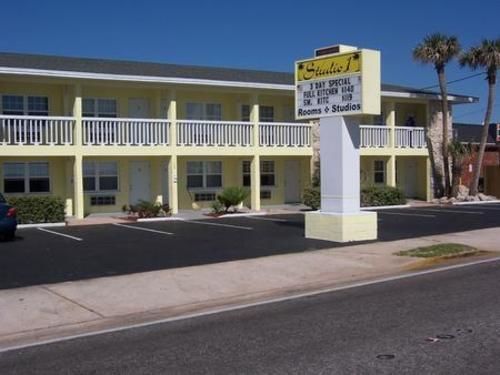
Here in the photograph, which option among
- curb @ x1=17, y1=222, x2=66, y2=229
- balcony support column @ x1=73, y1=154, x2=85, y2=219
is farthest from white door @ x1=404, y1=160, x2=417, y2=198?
curb @ x1=17, y1=222, x2=66, y2=229

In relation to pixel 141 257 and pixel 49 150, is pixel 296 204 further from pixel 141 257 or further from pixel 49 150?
pixel 141 257

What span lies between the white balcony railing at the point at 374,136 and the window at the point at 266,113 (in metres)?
3.97

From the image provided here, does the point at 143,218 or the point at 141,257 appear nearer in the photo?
the point at 141,257

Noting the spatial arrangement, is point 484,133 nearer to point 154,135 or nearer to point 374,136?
point 374,136

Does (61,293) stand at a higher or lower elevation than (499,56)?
lower

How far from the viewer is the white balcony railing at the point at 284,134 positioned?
27250 mm

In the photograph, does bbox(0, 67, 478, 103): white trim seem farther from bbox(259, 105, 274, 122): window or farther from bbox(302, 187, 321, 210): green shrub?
bbox(302, 187, 321, 210): green shrub

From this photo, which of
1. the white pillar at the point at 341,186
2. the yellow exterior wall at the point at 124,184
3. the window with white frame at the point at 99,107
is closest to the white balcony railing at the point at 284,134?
the yellow exterior wall at the point at 124,184

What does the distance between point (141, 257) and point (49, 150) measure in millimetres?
9723

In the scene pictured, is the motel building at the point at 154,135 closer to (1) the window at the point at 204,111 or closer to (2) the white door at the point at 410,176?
(1) the window at the point at 204,111

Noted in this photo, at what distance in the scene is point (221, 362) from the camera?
6516 millimetres

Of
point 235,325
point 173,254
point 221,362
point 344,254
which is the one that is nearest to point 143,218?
point 173,254

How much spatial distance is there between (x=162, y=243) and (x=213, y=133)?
396 inches

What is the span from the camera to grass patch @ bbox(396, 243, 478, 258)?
13.9m
